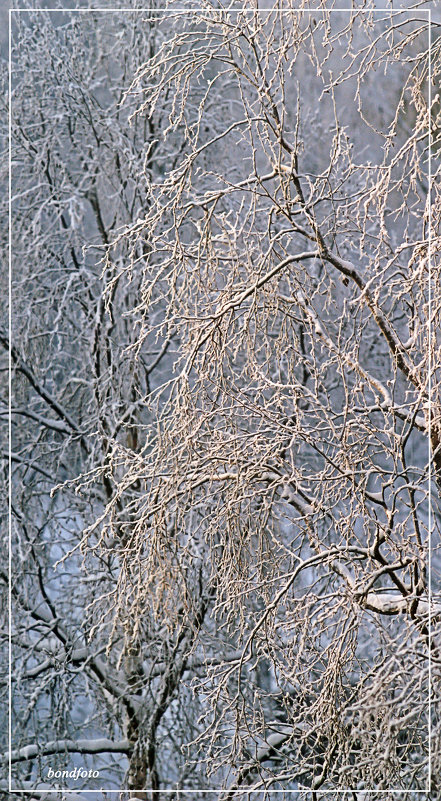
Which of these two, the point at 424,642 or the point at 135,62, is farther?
the point at 135,62

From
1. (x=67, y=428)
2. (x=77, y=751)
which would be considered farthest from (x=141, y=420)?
(x=77, y=751)

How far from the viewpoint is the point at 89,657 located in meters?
3.89

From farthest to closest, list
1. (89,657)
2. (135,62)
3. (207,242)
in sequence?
(135,62), (89,657), (207,242)

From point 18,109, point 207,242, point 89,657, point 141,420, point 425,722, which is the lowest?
point 425,722

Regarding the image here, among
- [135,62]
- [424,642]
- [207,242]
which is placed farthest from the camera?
[135,62]

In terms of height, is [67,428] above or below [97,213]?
below

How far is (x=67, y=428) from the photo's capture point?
414 cm

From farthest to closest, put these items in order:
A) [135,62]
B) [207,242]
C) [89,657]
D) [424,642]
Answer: [135,62] → [89,657] → [207,242] → [424,642]

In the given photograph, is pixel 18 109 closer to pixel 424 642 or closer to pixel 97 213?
pixel 97 213

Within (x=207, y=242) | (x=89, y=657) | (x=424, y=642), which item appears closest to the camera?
(x=424, y=642)

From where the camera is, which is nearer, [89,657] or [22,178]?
[89,657]

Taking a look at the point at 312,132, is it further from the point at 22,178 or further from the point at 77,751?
the point at 77,751

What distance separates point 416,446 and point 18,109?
2021 mm

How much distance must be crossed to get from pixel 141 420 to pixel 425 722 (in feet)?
5.18
